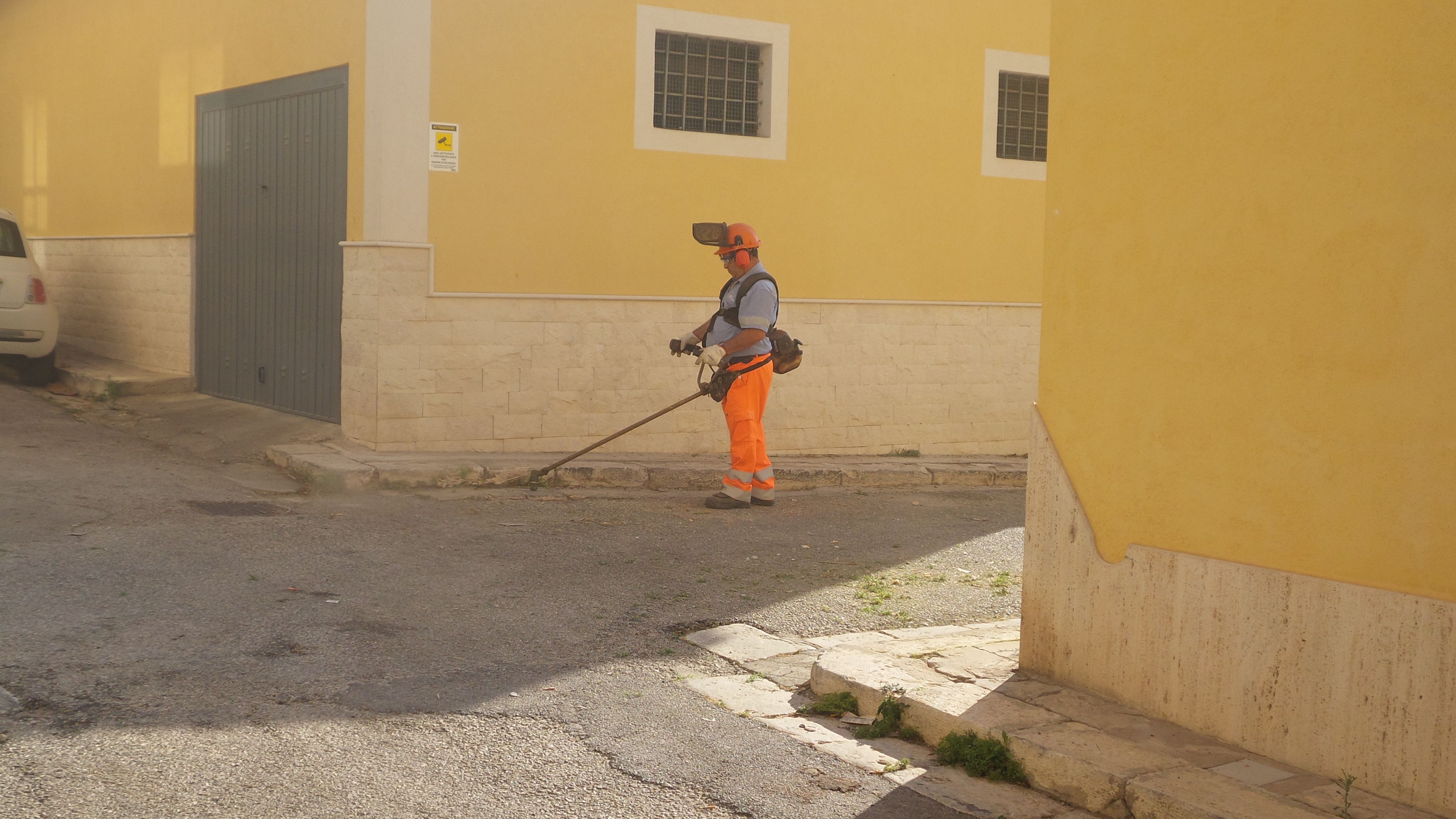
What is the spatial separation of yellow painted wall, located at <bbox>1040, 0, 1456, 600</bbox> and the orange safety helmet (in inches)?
169

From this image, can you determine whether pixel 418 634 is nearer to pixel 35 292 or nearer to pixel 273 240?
pixel 273 240

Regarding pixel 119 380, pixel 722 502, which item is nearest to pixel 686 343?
pixel 722 502

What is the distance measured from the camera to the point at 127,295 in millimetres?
13984

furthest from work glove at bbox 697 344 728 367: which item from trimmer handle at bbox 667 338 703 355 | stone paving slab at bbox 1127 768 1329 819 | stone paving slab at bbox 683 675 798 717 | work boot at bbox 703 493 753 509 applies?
stone paving slab at bbox 1127 768 1329 819

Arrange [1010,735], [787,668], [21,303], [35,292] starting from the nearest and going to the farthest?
[1010,735] → [787,668] → [21,303] → [35,292]

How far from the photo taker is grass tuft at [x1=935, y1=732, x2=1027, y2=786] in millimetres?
4312

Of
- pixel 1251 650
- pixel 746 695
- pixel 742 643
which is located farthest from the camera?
pixel 742 643

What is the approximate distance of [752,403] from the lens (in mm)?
9336

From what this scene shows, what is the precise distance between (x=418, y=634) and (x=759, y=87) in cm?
720

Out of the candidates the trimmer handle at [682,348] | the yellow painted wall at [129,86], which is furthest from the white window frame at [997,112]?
→ the yellow painted wall at [129,86]

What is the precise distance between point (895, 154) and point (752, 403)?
3836 millimetres

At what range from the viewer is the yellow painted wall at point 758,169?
1012 cm

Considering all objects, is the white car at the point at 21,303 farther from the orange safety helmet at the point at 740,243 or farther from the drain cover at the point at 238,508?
the orange safety helmet at the point at 740,243

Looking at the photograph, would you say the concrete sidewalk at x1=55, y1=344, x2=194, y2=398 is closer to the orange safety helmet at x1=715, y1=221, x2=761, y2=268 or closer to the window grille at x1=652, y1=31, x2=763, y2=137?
the window grille at x1=652, y1=31, x2=763, y2=137
